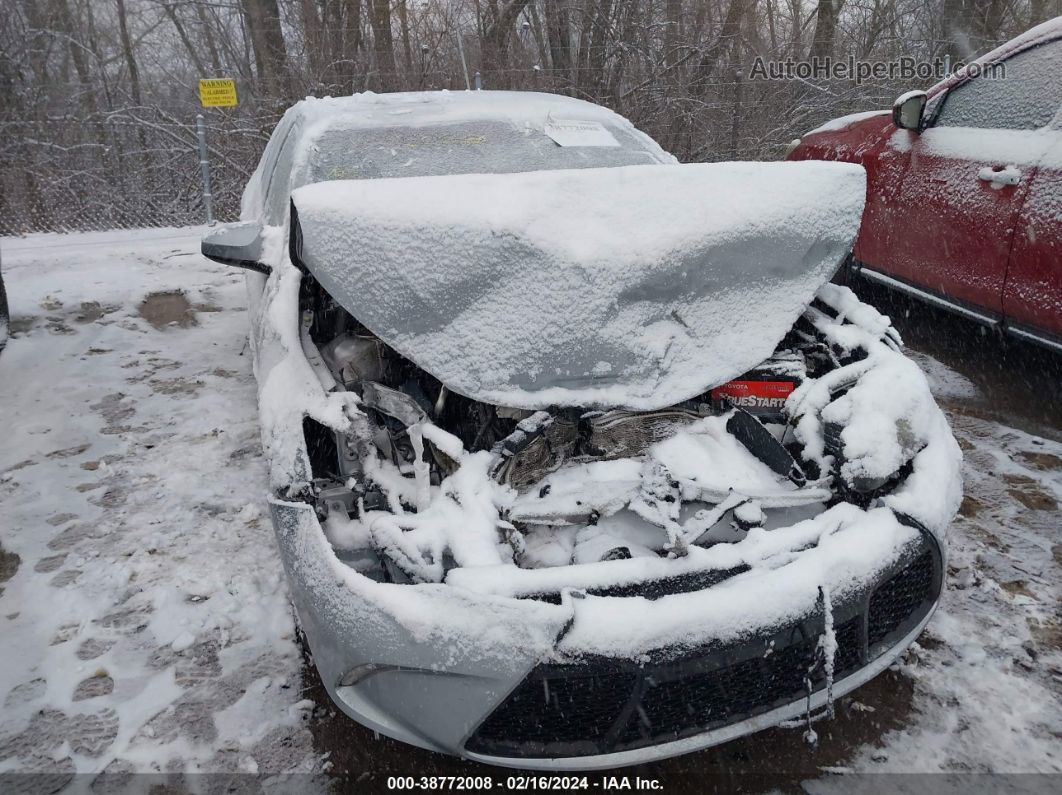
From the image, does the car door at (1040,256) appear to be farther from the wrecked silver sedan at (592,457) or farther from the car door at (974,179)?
the wrecked silver sedan at (592,457)

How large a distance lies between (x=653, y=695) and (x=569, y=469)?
723 mm

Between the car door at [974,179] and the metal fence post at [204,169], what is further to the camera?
the metal fence post at [204,169]

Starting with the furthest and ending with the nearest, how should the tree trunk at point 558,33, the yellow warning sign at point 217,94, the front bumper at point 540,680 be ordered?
1. the tree trunk at point 558,33
2. the yellow warning sign at point 217,94
3. the front bumper at point 540,680

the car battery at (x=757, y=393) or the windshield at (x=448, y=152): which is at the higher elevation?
the windshield at (x=448, y=152)

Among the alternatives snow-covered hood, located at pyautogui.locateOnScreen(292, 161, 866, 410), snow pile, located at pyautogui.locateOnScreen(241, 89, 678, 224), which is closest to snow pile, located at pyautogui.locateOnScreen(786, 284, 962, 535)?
snow-covered hood, located at pyautogui.locateOnScreen(292, 161, 866, 410)

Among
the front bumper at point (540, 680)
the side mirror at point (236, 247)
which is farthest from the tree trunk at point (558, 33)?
the front bumper at point (540, 680)

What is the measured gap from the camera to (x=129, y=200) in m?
9.26

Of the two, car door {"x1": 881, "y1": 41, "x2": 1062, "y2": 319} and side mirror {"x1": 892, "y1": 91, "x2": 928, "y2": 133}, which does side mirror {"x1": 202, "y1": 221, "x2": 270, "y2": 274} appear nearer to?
car door {"x1": 881, "y1": 41, "x2": 1062, "y2": 319}

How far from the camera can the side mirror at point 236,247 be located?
110 inches

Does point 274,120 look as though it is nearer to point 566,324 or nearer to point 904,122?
point 904,122

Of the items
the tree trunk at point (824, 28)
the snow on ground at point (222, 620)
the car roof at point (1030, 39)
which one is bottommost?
the snow on ground at point (222, 620)

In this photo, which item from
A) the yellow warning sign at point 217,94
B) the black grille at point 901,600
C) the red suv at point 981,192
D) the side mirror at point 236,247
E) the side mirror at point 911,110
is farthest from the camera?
the yellow warning sign at point 217,94

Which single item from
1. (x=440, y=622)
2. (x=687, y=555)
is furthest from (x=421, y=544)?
(x=687, y=555)

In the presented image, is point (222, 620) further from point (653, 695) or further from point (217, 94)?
point (217, 94)
